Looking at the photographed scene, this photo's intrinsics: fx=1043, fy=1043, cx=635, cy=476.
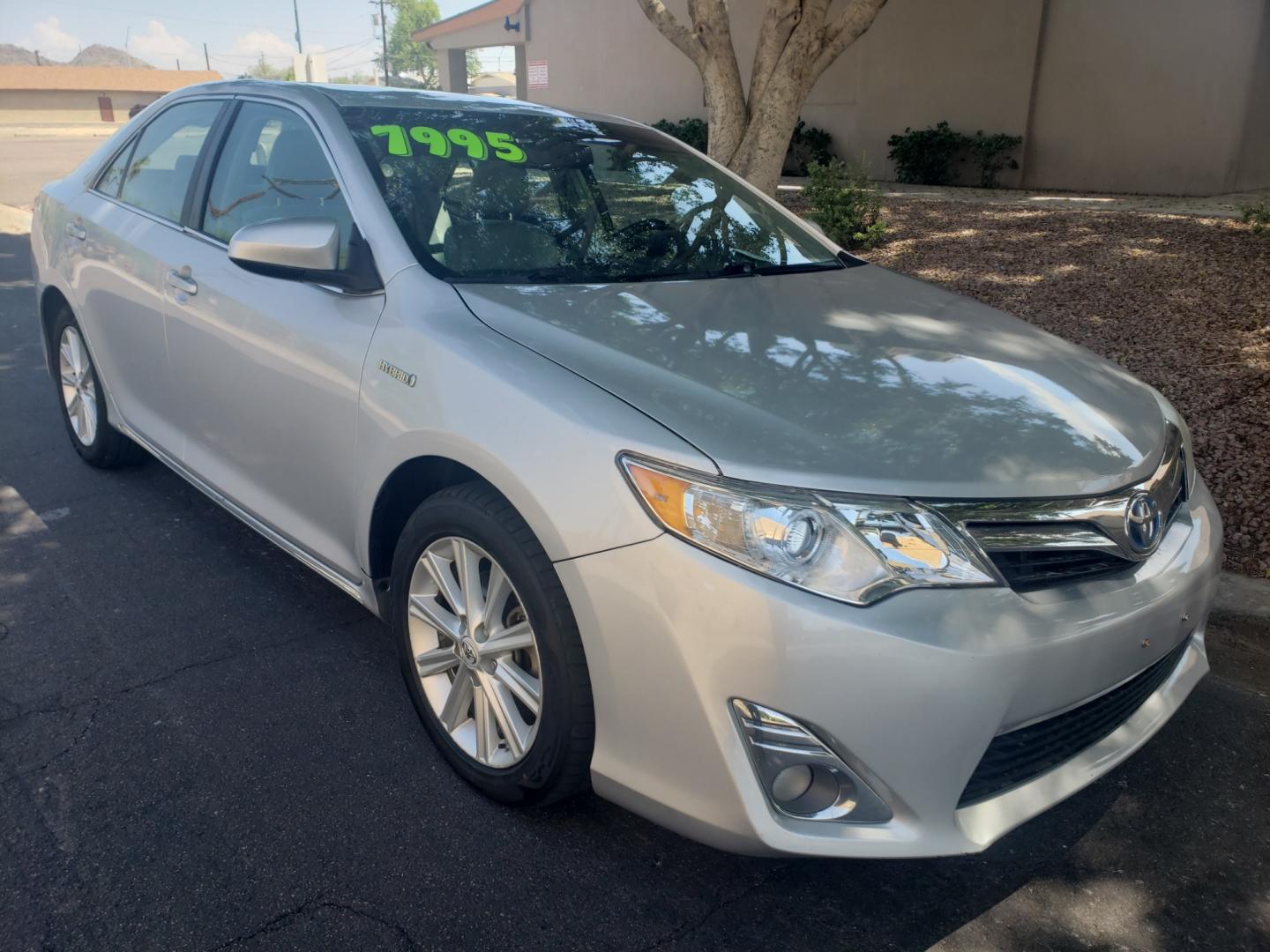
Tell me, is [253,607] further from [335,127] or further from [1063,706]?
[1063,706]

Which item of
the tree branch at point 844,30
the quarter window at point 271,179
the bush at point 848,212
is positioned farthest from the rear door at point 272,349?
the bush at point 848,212

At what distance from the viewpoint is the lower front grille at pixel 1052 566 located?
215 centimetres

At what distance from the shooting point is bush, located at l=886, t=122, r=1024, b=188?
1459 cm

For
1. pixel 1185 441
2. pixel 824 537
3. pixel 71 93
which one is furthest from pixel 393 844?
pixel 71 93

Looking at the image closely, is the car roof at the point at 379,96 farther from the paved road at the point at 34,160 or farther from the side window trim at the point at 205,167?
the paved road at the point at 34,160

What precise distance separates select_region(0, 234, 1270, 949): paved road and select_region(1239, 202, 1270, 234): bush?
610cm

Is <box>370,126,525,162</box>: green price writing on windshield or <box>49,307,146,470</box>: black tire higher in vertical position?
<box>370,126,525,162</box>: green price writing on windshield

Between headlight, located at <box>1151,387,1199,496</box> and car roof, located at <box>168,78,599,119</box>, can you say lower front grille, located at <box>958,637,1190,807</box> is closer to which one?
headlight, located at <box>1151,387,1199,496</box>

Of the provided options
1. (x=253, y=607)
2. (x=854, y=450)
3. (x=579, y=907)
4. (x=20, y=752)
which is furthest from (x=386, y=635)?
(x=854, y=450)

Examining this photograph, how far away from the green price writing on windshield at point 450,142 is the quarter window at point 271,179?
0.22 meters

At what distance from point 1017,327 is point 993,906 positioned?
5.82 feet

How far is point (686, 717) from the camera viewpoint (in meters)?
2.10

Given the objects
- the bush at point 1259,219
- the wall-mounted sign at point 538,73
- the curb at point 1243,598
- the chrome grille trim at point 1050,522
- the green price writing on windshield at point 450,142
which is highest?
the wall-mounted sign at point 538,73

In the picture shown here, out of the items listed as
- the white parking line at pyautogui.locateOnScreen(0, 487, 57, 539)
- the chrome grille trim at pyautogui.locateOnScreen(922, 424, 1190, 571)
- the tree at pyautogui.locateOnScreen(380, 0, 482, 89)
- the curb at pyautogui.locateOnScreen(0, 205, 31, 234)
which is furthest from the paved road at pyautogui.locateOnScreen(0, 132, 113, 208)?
the tree at pyautogui.locateOnScreen(380, 0, 482, 89)
